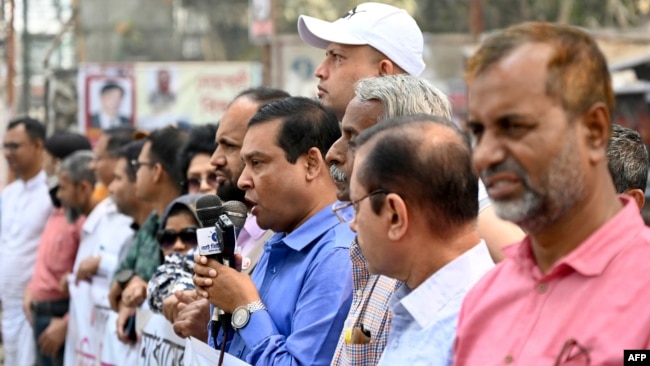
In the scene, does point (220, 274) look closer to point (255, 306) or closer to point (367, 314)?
point (255, 306)

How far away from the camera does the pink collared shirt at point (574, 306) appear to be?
2617 mm

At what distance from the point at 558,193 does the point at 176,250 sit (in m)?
3.87

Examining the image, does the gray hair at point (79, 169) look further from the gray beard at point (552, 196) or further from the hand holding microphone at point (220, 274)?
the gray beard at point (552, 196)

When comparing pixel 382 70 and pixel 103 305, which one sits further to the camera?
pixel 103 305

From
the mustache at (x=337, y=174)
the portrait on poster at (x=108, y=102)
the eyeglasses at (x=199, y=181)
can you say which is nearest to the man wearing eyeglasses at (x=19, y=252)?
the eyeglasses at (x=199, y=181)

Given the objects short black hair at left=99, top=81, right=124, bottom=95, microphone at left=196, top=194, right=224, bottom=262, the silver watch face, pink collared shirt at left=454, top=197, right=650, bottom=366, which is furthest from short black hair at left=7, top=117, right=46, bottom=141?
pink collared shirt at left=454, top=197, right=650, bottom=366

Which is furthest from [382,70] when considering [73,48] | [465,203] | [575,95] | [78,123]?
[73,48]

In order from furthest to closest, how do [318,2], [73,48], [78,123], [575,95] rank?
[318,2] → [73,48] → [78,123] → [575,95]

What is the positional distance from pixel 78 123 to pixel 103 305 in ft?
39.5

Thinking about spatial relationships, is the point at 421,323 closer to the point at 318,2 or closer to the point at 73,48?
the point at 73,48

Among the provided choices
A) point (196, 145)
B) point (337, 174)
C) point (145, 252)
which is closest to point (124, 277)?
point (145, 252)

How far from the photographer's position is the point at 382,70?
16.5 ft

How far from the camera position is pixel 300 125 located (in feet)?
15.3

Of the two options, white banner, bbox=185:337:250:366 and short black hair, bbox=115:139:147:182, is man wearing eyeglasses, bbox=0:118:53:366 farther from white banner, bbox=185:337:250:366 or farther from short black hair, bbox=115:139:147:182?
white banner, bbox=185:337:250:366
